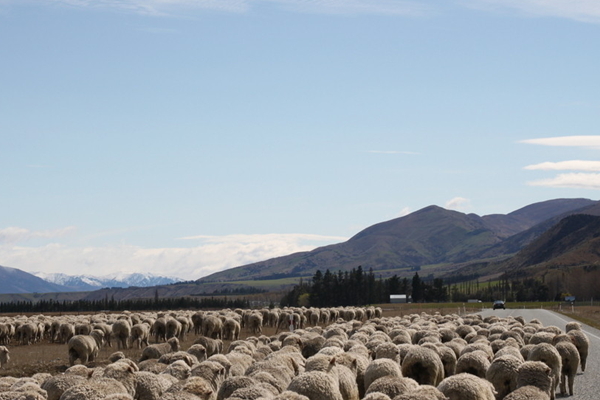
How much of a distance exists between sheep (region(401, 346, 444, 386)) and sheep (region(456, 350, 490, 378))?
65 centimetres

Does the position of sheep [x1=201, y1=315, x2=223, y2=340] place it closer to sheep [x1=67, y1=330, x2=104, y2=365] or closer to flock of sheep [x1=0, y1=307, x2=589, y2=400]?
flock of sheep [x1=0, y1=307, x2=589, y2=400]

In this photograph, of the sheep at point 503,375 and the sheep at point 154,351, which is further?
the sheep at point 154,351

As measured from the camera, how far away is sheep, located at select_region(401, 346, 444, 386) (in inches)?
765

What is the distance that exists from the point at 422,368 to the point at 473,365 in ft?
4.71

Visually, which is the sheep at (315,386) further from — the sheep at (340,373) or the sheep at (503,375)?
the sheep at (503,375)

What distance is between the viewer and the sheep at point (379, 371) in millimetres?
18188

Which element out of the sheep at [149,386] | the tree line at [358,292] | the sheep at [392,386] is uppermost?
the tree line at [358,292]

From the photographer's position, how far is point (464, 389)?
14.8 meters

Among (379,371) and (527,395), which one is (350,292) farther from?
(527,395)

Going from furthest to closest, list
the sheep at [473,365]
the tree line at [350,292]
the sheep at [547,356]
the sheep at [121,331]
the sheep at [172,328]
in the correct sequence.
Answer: the tree line at [350,292] < the sheep at [172,328] < the sheep at [121,331] < the sheep at [547,356] < the sheep at [473,365]

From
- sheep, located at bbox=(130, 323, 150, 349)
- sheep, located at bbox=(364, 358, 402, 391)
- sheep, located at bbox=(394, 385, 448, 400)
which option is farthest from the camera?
sheep, located at bbox=(130, 323, 150, 349)

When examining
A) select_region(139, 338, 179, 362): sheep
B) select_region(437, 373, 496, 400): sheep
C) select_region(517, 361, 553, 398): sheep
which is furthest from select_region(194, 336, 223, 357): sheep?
select_region(437, 373, 496, 400): sheep

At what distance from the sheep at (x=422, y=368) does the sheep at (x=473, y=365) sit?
0.65 m

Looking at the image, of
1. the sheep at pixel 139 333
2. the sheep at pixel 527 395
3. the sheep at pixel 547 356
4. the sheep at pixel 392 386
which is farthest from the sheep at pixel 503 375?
the sheep at pixel 139 333
